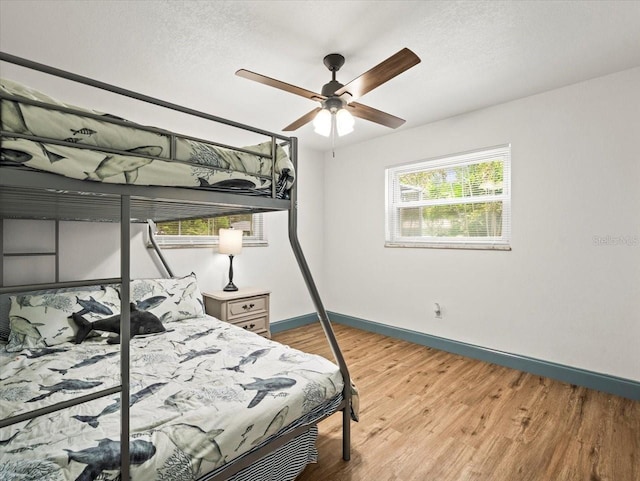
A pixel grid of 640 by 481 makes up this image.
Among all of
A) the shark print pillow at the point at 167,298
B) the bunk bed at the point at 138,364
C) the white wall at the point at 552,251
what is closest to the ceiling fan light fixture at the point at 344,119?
the bunk bed at the point at 138,364

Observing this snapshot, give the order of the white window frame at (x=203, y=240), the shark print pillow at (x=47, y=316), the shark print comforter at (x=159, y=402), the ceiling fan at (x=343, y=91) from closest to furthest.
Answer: the shark print comforter at (x=159, y=402)
the ceiling fan at (x=343, y=91)
the shark print pillow at (x=47, y=316)
the white window frame at (x=203, y=240)

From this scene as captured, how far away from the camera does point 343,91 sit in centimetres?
200

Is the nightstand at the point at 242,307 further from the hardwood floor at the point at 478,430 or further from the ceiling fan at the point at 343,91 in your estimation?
the ceiling fan at the point at 343,91

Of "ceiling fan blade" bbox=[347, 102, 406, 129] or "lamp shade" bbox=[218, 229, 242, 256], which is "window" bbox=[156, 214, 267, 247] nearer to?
"lamp shade" bbox=[218, 229, 242, 256]

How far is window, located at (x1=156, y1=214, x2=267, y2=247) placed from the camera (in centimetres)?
327

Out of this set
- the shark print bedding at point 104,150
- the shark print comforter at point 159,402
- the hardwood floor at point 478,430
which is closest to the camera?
the shark print bedding at point 104,150

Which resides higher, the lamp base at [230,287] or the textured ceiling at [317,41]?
the textured ceiling at [317,41]

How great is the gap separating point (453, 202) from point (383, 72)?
6.39ft

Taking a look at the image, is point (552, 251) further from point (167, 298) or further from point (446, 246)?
point (167, 298)

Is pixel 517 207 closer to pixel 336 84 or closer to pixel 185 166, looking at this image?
pixel 336 84

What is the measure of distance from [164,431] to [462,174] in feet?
10.5

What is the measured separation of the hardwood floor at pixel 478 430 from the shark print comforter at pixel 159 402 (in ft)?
1.62

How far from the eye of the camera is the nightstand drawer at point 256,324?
3271mm

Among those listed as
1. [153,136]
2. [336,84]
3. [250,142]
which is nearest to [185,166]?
[153,136]
